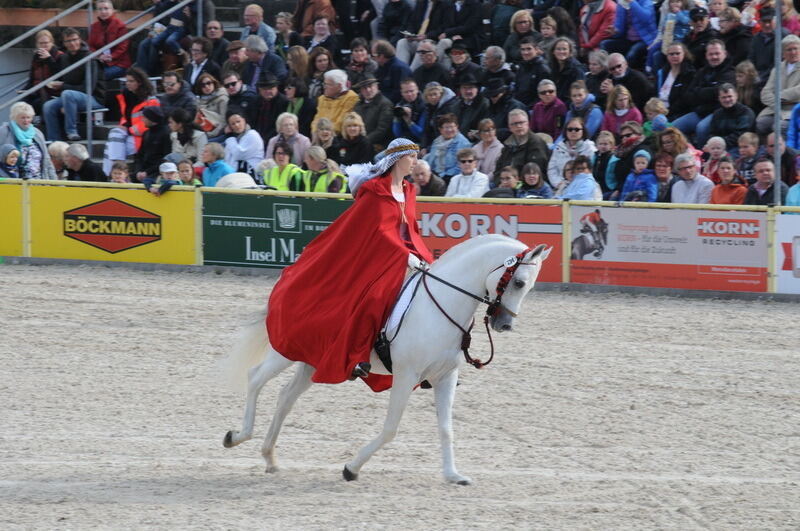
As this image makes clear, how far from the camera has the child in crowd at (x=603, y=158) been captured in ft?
49.1

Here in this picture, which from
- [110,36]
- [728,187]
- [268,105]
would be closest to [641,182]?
[728,187]

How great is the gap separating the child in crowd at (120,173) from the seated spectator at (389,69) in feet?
11.8

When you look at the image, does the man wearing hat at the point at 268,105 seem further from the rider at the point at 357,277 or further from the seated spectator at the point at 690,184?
the rider at the point at 357,277

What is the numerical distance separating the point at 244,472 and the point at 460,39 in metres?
10.3

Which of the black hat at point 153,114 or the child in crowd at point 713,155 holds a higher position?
the black hat at point 153,114

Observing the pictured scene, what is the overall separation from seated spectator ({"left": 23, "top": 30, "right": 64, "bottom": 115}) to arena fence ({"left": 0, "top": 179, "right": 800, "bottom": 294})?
372cm

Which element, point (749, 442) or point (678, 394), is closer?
point (749, 442)

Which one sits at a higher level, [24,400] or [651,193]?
[651,193]

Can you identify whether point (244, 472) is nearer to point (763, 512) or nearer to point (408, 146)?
point (408, 146)

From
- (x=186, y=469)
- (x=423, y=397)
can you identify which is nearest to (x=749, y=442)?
(x=423, y=397)

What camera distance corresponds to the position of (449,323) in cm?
765

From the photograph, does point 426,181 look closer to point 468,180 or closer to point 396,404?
point 468,180

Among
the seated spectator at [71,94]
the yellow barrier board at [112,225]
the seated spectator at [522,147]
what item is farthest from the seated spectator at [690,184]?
the seated spectator at [71,94]

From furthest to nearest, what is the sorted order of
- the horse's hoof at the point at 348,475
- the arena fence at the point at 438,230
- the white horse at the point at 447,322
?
the arena fence at the point at 438,230
the horse's hoof at the point at 348,475
the white horse at the point at 447,322
